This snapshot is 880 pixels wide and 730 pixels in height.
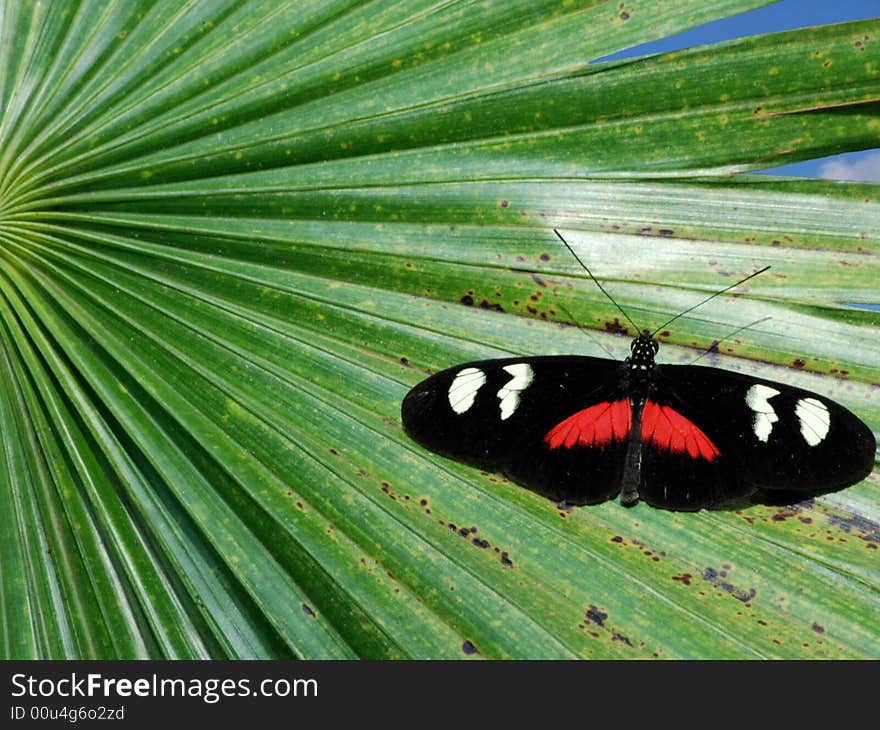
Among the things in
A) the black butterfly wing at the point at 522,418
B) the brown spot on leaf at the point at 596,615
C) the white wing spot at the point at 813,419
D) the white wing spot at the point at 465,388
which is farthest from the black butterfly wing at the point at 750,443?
the white wing spot at the point at 465,388

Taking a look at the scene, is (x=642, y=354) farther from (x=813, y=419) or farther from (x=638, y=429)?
(x=813, y=419)

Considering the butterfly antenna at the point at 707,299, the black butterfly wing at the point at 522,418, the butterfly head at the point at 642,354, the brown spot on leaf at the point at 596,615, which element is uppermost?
the butterfly antenna at the point at 707,299

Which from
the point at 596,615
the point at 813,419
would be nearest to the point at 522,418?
the point at 596,615

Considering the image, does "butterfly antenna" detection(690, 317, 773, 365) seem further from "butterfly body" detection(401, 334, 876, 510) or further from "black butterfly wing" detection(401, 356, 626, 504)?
"black butterfly wing" detection(401, 356, 626, 504)

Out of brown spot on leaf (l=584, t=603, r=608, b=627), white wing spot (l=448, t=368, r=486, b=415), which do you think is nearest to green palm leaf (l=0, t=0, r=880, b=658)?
brown spot on leaf (l=584, t=603, r=608, b=627)

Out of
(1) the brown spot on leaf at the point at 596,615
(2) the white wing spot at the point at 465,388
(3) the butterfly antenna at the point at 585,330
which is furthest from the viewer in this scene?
(3) the butterfly antenna at the point at 585,330

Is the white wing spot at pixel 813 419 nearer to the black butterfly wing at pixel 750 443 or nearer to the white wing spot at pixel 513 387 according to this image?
the black butterfly wing at pixel 750 443
